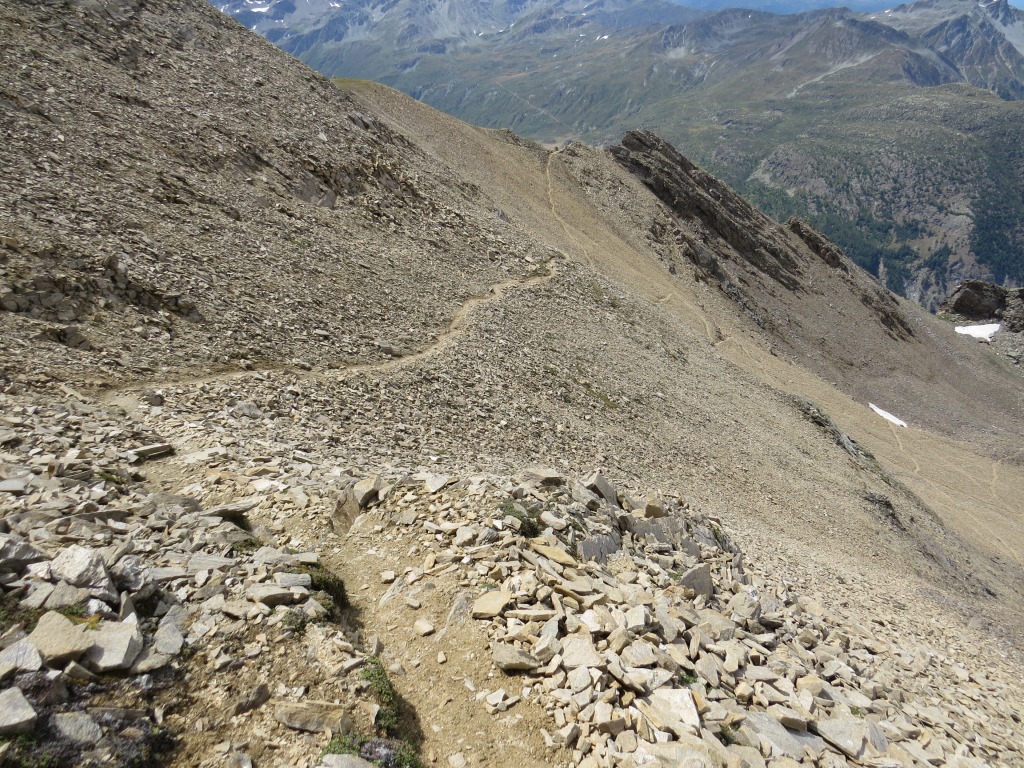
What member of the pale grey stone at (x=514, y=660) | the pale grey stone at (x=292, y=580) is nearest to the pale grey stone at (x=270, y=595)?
the pale grey stone at (x=292, y=580)

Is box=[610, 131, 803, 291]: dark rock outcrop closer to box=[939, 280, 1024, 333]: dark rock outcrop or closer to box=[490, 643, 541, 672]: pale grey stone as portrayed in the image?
box=[939, 280, 1024, 333]: dark rock outcrop

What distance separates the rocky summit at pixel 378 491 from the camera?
7902 mm

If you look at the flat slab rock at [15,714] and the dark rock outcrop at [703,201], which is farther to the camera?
the dark rock outcrop at [703,201]

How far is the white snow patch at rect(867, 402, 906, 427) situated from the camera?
67500 mm

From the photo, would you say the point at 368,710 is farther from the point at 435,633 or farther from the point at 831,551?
the point at 831,551

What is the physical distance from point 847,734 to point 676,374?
28688 millimetres

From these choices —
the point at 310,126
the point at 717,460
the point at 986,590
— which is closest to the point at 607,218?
the point at 310,126

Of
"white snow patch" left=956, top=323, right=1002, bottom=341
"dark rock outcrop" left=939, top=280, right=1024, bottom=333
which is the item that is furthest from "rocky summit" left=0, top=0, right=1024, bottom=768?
"dark rock outcrop" left=939, top=280, right=1024, bottom=333

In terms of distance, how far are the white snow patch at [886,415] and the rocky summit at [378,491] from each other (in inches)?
750

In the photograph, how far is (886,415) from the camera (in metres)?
69.3

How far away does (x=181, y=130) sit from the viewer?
28234 mm

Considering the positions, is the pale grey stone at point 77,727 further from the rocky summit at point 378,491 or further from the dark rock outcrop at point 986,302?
the dark rock outcrop at point 986,302

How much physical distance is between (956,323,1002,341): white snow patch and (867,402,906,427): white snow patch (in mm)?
72343

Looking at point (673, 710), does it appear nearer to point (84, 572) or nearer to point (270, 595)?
point (270, 595)
